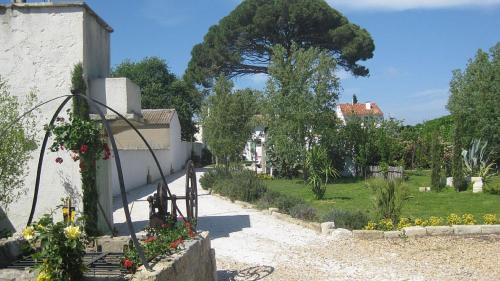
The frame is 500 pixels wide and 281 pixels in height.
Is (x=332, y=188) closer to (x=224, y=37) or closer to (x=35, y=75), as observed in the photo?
(x=35, y=75)

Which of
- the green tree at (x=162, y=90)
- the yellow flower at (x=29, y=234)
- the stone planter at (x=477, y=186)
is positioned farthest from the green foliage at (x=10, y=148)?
the green tree at (x=162, y=90)

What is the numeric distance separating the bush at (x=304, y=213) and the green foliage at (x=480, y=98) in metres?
12.3

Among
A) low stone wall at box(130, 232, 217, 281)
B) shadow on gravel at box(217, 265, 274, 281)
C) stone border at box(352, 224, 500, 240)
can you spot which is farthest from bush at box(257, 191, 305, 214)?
low stone wall at box(130, 232, 217, 281)

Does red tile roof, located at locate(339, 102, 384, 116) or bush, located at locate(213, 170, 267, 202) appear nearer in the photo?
bush, located at locate(213, 170, 267, 202)

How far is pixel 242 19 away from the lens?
35312 mm

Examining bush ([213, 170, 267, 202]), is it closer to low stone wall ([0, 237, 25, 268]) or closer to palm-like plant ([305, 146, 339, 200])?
palm-like plant ([305, 146, 339, 200])

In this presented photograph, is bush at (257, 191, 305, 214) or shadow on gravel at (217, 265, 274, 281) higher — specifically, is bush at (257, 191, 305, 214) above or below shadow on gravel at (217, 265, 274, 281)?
above

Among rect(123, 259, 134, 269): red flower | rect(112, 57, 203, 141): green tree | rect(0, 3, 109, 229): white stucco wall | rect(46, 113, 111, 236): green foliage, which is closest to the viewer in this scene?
rect(123, 259, 134, 269): red flower

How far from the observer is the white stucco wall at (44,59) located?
33.5 ft

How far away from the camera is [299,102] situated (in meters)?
25.0

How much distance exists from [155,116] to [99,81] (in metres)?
26.0

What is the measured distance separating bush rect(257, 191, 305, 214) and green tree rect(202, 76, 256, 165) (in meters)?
9.21

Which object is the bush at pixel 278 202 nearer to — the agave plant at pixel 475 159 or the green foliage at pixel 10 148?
the green foliage at pixel 10 148

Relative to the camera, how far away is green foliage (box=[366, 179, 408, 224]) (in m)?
11.6
